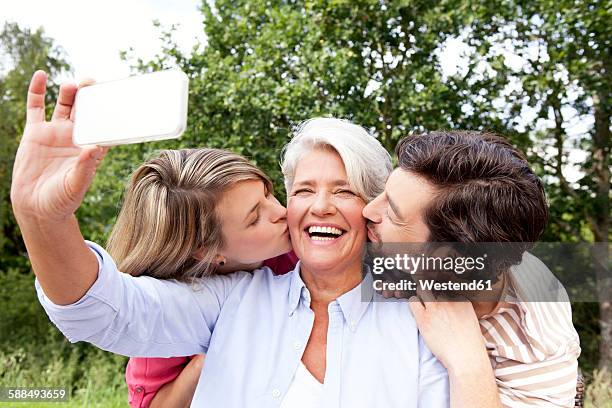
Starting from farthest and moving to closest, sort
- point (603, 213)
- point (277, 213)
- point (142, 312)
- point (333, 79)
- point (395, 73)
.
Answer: point (603, 213) < point (395, 73) < point (333, 79) < point (277, 213) < point (142, 312)

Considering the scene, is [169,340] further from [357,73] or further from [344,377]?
[357,73]

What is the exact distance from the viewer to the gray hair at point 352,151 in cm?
172

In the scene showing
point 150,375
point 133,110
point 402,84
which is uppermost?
point 402,84

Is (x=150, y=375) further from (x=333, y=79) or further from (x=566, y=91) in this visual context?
(x=566, y=91)

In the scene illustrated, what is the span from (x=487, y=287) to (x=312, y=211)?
485 mm

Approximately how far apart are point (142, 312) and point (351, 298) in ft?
1.79

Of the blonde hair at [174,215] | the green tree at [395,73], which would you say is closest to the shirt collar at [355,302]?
the blonde hair at [174,215]

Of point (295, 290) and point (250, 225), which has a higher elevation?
point (250, 225)

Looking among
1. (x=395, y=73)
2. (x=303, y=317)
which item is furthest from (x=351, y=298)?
(x=395, y=73)

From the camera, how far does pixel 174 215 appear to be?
5.38 feet

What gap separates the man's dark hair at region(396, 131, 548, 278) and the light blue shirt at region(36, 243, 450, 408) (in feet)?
0.93

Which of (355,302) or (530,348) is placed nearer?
(530,348)

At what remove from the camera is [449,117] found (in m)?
4.57

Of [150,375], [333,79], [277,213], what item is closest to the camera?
[277,213]
